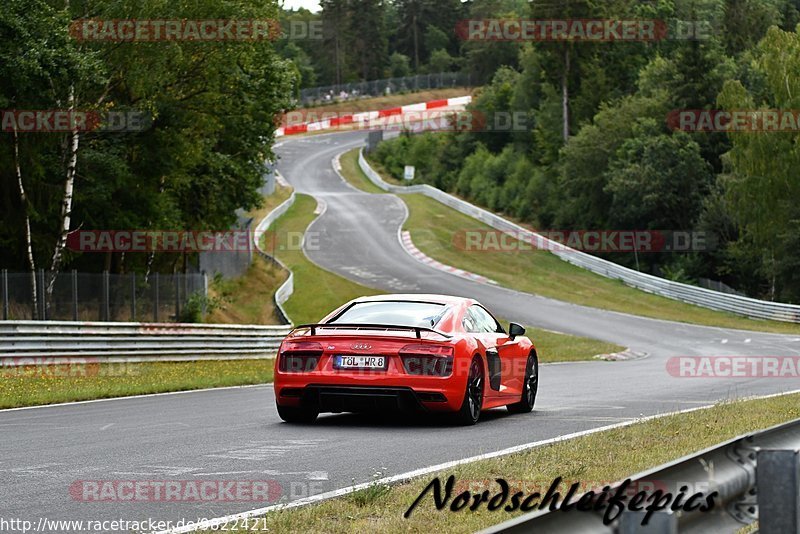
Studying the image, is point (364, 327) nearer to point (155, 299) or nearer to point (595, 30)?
point (155, 299)

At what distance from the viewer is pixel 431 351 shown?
12.1 m

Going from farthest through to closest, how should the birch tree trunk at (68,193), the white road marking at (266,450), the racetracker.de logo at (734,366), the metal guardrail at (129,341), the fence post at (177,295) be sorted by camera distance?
the fence post at (177,295) → the birch tree trunk at (68,193) → the racetracker.de logo at (734,366) → the metal guardrail at (129,341) → the white road marking at (266,450)

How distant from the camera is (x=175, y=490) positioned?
8.02 m

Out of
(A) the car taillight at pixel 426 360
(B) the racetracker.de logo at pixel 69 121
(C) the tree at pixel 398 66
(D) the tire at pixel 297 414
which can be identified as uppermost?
(C) the tree at pixel 398 66

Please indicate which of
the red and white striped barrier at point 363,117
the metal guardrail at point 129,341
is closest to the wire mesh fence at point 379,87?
the red and white striped barrier at point 363,117

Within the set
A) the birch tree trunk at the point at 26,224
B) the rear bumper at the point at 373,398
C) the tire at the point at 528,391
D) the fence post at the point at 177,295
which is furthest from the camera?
the fence post at the point at 177,295

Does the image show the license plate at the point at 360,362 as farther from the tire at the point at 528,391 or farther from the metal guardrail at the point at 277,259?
the metal guardrail at the point at 277,259

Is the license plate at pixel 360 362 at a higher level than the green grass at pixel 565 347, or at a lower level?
higher

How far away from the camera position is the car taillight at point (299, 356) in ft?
40.4

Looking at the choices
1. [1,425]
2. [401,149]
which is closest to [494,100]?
[401,149]

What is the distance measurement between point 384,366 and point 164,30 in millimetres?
20125
